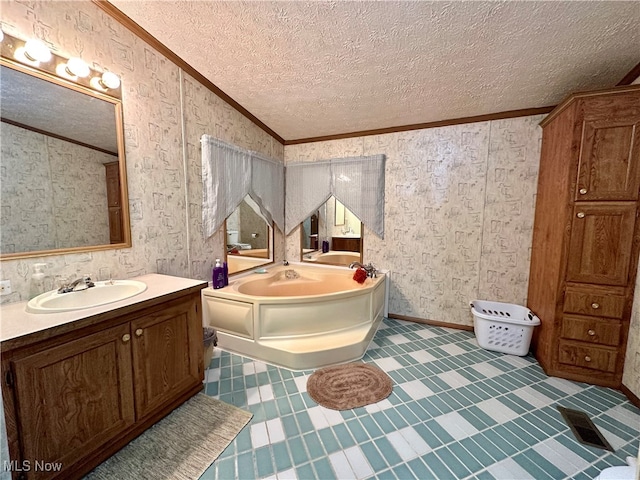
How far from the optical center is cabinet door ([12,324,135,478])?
96 centimetres

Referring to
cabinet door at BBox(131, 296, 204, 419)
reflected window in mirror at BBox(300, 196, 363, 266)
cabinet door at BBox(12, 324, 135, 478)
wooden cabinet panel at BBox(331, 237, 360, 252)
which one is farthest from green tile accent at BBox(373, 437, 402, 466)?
wooden cabinet panel at BBox(331, 237, 360, 252)

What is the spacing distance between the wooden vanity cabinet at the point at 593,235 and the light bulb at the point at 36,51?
10.9 ft

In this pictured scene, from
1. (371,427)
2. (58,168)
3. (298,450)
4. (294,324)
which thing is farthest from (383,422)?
(58,168)

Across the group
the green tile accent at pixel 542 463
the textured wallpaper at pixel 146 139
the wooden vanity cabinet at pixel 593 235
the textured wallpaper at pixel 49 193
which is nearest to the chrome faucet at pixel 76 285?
the textured wallpaper at pixel 146 139

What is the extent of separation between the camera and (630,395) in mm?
1688

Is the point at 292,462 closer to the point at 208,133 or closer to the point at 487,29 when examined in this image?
the point at 208,133

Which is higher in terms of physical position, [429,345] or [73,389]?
[73,389]

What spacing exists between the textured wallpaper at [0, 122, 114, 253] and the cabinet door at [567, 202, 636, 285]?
336 cm

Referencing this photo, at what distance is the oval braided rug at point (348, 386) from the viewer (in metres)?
1.68

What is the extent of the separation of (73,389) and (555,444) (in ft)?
8.13

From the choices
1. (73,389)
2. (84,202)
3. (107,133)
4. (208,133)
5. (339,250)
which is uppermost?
(208,133)

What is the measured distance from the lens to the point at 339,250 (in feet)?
12.2

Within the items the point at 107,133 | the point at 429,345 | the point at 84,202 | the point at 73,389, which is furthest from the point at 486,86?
the point at 73,389

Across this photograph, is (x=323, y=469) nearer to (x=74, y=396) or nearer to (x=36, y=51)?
(x=74, y=396)
